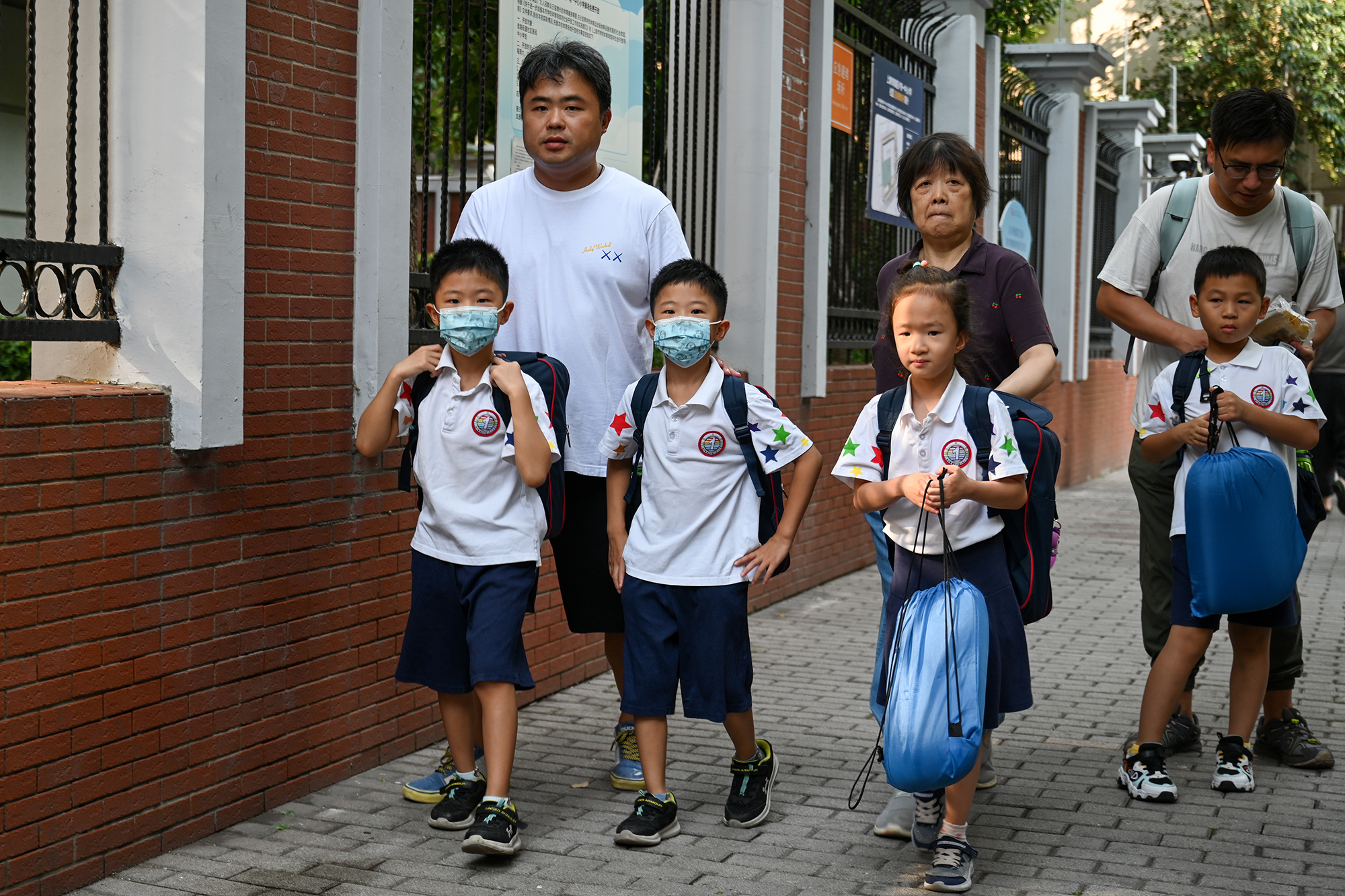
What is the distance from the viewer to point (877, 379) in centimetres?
443

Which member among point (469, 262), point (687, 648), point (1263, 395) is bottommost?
point (687, 648)

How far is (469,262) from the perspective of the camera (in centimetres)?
396

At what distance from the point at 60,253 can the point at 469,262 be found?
1060mm

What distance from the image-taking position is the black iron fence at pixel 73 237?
368 cm

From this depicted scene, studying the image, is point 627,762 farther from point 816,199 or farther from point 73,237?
point 816,199

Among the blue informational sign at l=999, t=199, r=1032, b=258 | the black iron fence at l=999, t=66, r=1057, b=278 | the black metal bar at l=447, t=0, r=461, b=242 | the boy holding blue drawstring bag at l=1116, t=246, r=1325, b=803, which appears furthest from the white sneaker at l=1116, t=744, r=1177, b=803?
the blue informational sign at l=999, t=199, r=1032, b=258

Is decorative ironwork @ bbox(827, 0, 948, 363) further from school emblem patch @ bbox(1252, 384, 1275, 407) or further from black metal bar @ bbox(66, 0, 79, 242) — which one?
black metal bar @ bbox(66, 0, 79, 242)

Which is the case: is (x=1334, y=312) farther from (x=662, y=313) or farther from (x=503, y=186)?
(x=503, y=186)

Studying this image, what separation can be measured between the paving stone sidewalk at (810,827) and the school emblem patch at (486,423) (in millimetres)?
1194

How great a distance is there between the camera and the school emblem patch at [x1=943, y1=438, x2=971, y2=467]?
373 cm

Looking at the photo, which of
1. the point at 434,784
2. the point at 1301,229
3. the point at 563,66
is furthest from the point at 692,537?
the point at 1301,229

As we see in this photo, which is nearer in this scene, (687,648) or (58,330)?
(58,330)

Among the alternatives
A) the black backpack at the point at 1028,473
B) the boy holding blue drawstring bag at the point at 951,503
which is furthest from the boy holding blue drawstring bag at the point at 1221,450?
the boy holding blue drawstring bag at the point at 951,503

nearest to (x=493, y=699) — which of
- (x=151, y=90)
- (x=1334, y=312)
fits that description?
(x=151, y=90)
